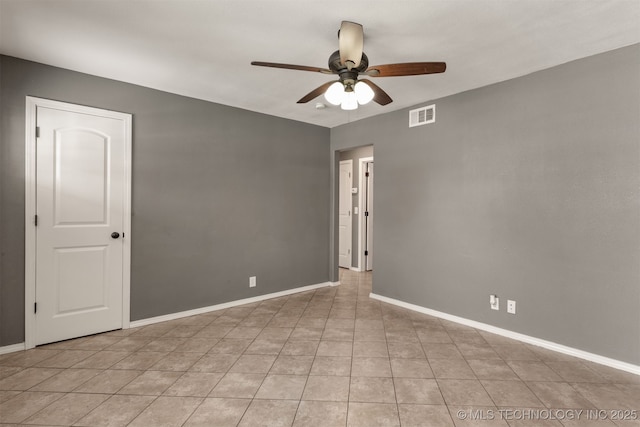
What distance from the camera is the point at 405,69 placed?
2.06 m

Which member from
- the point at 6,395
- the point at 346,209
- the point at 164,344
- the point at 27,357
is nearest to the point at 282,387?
the point at 164,344

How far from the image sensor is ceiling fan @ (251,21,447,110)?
76.5 inches

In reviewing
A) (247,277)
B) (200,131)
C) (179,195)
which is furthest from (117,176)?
(247,277)

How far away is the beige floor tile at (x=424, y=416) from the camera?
72.6 inches

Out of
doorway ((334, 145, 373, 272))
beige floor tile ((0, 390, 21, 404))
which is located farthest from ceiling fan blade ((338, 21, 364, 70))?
doorway ((334, 145, 373, 272))

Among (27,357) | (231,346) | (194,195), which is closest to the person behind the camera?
(27,357)

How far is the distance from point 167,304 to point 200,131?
79.5 inches

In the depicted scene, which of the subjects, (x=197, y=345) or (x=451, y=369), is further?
(x=197, y=345)

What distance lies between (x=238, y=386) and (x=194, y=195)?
226cm

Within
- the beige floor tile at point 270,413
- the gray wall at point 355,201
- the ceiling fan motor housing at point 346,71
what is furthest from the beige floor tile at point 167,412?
the gray wall at point 355,201

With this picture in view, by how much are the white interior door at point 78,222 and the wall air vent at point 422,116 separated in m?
3.23

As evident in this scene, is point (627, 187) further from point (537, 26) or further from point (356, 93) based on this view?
point (356, 93)

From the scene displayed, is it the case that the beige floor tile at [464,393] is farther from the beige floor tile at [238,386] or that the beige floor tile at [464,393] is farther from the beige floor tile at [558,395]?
the beige floor tile at [238,386]

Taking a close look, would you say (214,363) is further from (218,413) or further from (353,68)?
(353,68)
